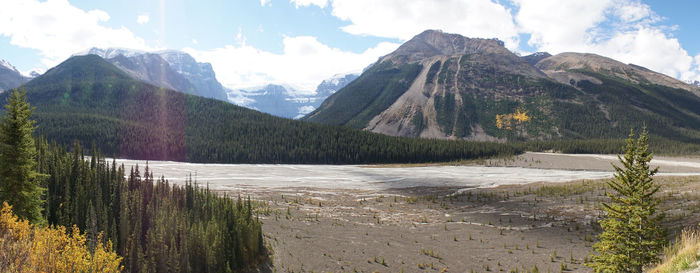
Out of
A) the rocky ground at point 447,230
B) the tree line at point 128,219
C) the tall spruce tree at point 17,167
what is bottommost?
the rocky ground at point 447,230

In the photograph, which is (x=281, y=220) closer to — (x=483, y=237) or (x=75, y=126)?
(x=483, y=237)

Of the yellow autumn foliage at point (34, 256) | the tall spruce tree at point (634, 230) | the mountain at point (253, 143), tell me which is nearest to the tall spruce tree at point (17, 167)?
the yellow autumn foliage at point (34, 256)

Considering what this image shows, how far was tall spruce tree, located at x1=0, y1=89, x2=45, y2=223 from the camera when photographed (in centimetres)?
2631

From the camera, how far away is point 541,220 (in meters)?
42.2

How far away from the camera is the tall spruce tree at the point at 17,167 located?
26.3 meters

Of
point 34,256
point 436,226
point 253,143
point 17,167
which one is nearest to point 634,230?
point 436,226

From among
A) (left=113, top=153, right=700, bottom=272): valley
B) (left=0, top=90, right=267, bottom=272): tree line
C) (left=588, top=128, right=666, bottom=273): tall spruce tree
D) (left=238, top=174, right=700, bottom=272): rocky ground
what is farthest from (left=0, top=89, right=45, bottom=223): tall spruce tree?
(left=588, top=128, right=666, bottom=273): tall spruce tree

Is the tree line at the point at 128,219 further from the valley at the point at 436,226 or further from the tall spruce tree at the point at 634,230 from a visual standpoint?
the tall spruce tree at the point at 634,230

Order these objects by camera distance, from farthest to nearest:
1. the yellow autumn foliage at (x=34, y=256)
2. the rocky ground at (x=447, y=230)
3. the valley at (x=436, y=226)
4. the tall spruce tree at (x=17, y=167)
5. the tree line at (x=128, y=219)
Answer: the valley at (x=436, y=226)
the rocky ground at (x=447, y=230)
the tall spruce tree at (x=17, y=167)
the tree line at (x=128, y=219)
the yellow autumn foliage at (x=34, y=256)

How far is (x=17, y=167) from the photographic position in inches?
1056

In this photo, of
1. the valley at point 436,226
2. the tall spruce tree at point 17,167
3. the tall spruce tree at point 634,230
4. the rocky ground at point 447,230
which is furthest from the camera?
the valley at point 436,226

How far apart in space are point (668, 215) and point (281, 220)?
41.1 meters

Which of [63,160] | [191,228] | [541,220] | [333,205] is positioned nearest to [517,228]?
[541,220]

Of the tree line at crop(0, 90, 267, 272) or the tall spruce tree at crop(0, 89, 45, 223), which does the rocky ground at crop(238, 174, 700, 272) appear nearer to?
the tree line at crop(0, 90, 267, 272)
